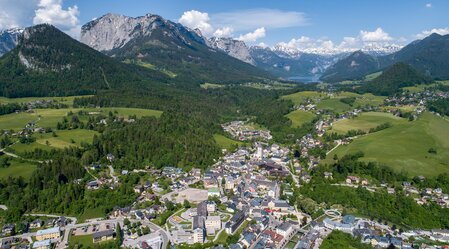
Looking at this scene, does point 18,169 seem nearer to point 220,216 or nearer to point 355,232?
point 220,216

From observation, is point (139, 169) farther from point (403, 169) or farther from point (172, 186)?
point (403, 169)

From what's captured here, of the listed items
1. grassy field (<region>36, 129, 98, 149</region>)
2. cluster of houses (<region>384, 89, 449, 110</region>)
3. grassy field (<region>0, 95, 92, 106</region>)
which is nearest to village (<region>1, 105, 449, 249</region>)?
grassy field (<region>36, 129, 98, 149</region>)

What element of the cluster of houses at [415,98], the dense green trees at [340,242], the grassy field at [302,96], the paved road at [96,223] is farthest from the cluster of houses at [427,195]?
the grassy field at [302,96]

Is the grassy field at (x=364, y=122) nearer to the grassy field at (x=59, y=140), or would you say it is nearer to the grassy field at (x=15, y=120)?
the grassy field at (x=59, y=140)

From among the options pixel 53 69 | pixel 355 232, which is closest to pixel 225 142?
pixel 355 232

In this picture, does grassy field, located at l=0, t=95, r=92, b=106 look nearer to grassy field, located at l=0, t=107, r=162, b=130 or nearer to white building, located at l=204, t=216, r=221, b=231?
grassy field, located at l=0, t=107, r=162, b=130
